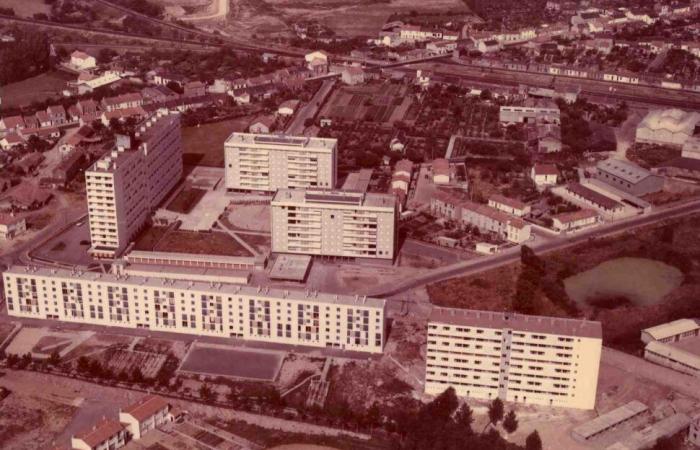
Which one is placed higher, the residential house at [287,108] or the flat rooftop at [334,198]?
the flat rooftop at [334,198]

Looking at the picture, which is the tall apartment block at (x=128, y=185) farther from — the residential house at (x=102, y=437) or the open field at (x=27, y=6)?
the open field at (x=27, y=6)

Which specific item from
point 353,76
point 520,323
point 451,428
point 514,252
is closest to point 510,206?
point 514,252

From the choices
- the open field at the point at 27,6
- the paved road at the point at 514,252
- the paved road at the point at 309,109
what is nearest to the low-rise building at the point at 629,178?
the paved road at the point at 514,252

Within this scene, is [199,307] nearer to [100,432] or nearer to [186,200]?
[100,432]

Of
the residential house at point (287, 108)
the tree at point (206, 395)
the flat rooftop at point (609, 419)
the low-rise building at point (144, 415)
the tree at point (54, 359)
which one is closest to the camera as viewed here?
the low-rise building at point (144, 415)

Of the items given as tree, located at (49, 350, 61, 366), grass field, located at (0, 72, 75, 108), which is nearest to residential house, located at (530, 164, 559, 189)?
tree, located at (49, 350, 61, 366)

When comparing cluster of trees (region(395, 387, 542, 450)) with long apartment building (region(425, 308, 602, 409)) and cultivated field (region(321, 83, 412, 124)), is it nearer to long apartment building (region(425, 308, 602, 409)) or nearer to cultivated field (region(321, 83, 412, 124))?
long apartment building (region(425, 308, 602, 409))

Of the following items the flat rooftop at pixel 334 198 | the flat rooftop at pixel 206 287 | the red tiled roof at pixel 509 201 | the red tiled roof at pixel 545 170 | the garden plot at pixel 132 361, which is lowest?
the garden plot at pixel 132 361
